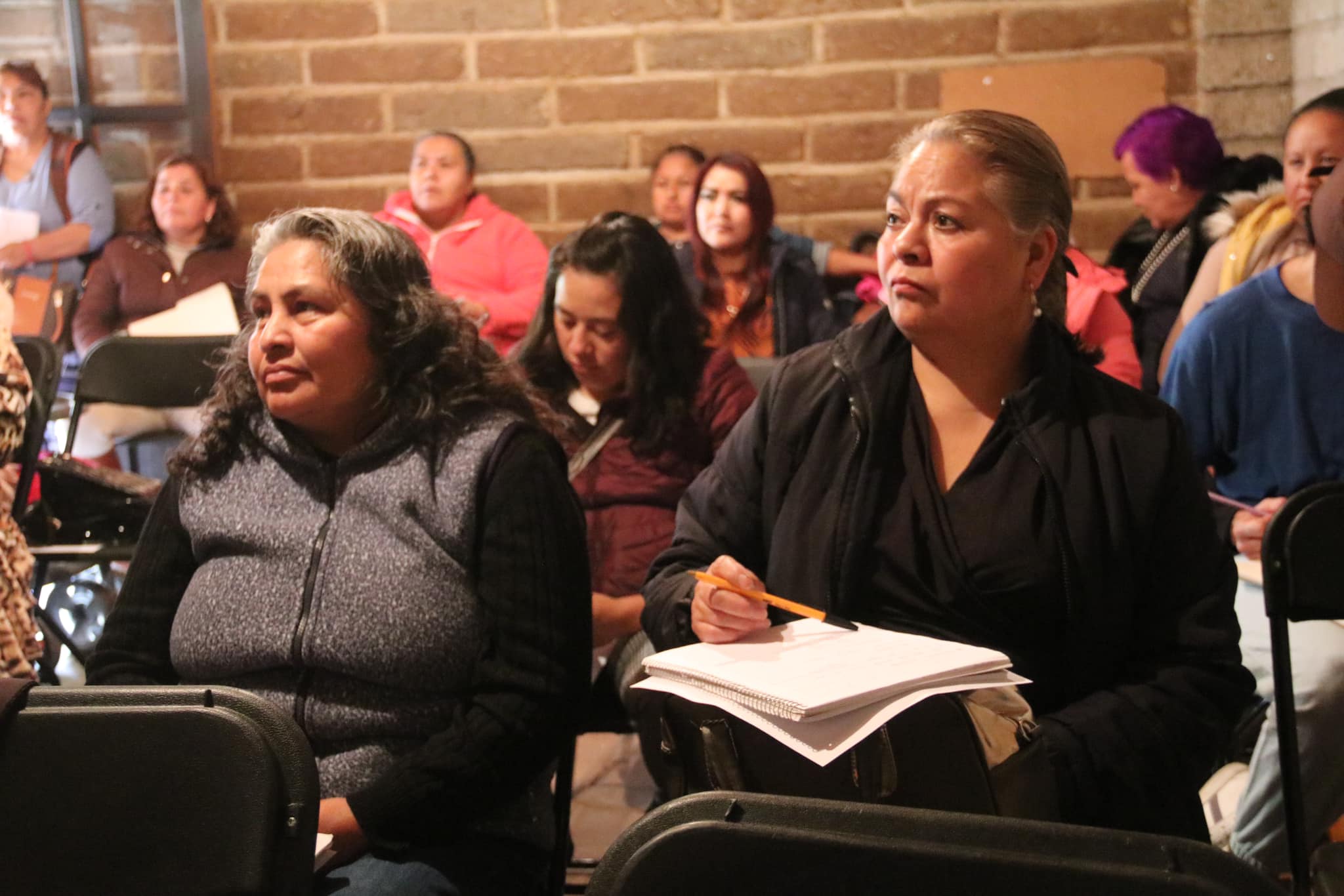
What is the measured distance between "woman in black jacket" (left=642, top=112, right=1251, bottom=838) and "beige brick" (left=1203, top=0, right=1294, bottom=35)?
133 inches

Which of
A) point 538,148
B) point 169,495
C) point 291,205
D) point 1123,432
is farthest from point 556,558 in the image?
point 291,205

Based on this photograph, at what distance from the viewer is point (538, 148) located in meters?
4.88

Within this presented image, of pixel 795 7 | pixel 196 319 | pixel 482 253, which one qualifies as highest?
pixel 795 7

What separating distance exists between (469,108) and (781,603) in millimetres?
3887

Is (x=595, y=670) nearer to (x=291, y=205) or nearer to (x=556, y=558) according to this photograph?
(x=556, y=558)

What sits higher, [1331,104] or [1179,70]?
[1179,70]

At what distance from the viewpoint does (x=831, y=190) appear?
4.77 metres

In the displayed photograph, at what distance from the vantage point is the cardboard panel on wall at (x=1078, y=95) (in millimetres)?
4512

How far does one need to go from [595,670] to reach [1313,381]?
1434 mm

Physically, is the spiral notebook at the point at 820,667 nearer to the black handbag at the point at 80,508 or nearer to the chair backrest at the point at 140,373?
the black handbag at the point at 80,508

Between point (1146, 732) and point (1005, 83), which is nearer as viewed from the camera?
point (1146, 732)

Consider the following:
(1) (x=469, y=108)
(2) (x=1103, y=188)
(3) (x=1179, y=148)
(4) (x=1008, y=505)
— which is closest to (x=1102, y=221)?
(2) (x=1103, y=188)

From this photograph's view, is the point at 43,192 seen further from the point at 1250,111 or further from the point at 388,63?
the point at 1250,111

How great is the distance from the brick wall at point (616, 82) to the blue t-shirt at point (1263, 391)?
8.05 feet
